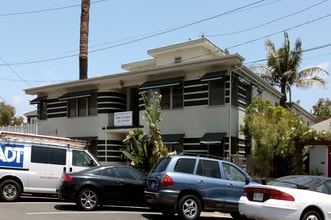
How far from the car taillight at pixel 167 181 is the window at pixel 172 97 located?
37.5 ft

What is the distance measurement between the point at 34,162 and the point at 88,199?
123 inches

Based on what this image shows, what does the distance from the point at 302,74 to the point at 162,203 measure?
909 inches

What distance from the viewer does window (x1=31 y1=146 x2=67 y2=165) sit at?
14.7 metres

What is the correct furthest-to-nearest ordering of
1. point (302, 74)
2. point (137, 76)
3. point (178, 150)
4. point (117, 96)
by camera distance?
1. point (302, 74)
2. point (117, 96)
3. point (137, 76)
4. point (178, 150)

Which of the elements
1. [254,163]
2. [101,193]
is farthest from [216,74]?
[101,193]

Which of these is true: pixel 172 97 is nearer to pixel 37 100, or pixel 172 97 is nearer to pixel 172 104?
pixel 172 104

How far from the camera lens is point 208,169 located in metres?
11.7

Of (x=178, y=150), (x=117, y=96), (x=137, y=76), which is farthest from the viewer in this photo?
(x=117, y=96)

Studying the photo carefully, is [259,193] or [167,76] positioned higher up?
[167,76]

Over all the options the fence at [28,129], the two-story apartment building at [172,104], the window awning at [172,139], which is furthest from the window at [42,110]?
the window awning at [172,139]

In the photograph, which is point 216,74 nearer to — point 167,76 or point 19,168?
point 167,76

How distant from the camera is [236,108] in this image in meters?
21.0

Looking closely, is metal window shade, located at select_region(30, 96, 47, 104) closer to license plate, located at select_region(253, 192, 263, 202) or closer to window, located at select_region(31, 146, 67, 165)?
window, located at select_region(31, 146, 67, 165)

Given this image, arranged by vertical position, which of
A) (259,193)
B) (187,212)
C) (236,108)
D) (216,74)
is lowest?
(187,212)
